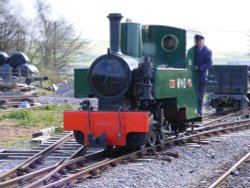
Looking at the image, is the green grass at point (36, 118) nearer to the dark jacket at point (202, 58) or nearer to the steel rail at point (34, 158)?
the steel rail at point (34, 158)

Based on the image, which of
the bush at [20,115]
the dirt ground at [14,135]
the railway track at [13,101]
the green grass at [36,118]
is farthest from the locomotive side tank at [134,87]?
the railway track at [13,101]

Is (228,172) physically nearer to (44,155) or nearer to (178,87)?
(178,87)

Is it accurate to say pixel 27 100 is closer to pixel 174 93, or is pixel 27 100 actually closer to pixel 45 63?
pixel 174 93

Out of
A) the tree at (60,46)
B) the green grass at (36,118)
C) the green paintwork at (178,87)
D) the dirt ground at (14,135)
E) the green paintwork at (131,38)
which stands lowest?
the dirt ground at (14,135)

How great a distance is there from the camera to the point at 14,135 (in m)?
12.2

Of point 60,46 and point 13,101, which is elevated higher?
point 60,46

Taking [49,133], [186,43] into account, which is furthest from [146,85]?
[49,133]

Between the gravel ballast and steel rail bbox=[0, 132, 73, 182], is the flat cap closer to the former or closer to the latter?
the gravel ballast

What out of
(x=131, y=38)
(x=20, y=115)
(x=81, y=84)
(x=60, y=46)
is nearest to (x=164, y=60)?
(x=131, y=38)

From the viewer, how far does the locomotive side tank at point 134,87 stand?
8570 mm

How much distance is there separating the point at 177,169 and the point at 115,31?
2.53m

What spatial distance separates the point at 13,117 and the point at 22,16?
16.8 feet

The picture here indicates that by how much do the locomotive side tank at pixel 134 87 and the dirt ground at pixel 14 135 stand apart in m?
1.98

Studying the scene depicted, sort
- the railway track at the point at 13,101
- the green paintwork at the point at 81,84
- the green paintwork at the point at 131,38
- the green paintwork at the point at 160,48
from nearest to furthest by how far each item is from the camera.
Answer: the green paintwork at the point at 131,38 → the green paintwork at the point at 81,84 → the green paintwork at the point at 160,48 → the railway track at the point at 13,101
